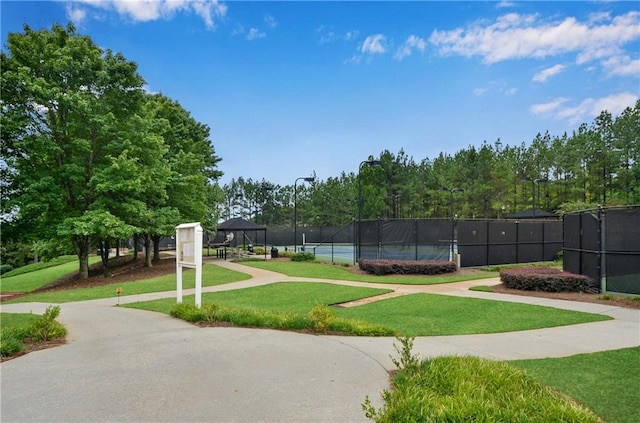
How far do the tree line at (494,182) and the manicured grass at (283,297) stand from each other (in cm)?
1770

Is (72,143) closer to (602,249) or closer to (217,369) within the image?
(217,369)

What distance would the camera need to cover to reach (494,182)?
5250 cm

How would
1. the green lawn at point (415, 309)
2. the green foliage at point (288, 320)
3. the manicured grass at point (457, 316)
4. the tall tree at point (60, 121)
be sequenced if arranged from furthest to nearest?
1. the tall tree at point (60, 121)
2. the green lawn at point (415, 309)
3. the manicured grass at point (457, 316)
4. the green foliage at point (288, 320)

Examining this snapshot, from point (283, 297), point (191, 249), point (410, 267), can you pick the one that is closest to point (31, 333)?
point (191, 249)

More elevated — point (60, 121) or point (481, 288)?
point (60, 121)

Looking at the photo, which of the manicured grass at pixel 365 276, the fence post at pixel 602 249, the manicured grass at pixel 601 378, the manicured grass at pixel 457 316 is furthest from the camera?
the manicured grass at pixel 365 276

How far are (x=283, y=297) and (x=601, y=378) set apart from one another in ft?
26.9

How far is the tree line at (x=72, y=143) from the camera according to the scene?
49.6 feet

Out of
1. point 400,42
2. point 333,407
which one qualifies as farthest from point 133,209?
point 333,407

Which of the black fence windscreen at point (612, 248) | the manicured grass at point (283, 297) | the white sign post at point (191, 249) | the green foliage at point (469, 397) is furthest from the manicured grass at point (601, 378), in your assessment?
the black fence windscreen at point (612, 248)

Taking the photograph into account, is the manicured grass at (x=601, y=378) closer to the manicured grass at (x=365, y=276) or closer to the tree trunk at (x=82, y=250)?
the manicured grass at (x=365, y=276)

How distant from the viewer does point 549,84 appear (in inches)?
680

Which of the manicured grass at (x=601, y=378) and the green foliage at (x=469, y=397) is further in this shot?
the manicured grass at (x=601, y=378)

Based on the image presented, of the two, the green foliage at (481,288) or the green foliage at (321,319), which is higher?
the green foliage at (321,319)
